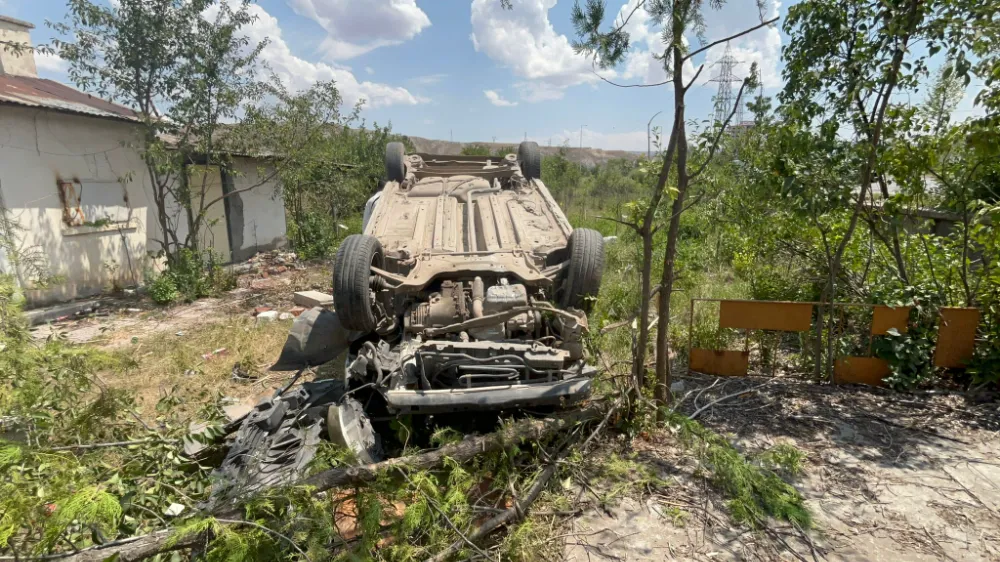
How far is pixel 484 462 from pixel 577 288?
1.90 metres

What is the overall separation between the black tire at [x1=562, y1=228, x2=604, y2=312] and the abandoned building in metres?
7.15

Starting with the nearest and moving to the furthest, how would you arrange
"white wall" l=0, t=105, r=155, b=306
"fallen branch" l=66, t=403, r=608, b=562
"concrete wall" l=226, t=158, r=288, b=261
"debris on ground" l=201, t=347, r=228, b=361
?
"fallen branch" l=66, t=403, r=608, b=562
"debris on ground" l=201, t=347, r=228, b=361
"white wall" l=0, t=105, r=155, b=306
"concrete wall" l=226, t=158, r=288, b=261

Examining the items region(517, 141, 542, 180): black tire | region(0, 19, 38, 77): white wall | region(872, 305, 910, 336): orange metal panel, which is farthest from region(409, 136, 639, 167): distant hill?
region(872, 305, 910, 336): orange metal panel

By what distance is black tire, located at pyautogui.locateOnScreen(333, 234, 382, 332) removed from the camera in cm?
435

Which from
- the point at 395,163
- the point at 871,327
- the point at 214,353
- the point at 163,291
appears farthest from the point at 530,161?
the point at 163,291

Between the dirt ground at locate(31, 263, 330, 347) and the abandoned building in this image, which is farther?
the abandoned building

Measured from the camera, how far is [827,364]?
4.92 meters

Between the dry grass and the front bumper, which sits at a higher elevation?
the front bumper

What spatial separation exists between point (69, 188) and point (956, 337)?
12065 millimetres

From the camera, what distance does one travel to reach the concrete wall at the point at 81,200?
7766mm

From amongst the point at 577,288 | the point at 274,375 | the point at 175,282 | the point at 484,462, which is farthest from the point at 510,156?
the point at 175,282

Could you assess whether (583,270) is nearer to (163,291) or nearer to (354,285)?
(354,285)

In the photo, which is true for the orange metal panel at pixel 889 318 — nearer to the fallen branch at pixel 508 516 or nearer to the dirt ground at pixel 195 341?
the fallen branch at pixel 508 516

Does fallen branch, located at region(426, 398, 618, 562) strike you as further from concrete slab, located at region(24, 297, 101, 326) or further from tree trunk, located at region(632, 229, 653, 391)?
concrete slab, located at region(24, 297, 101, 326)
